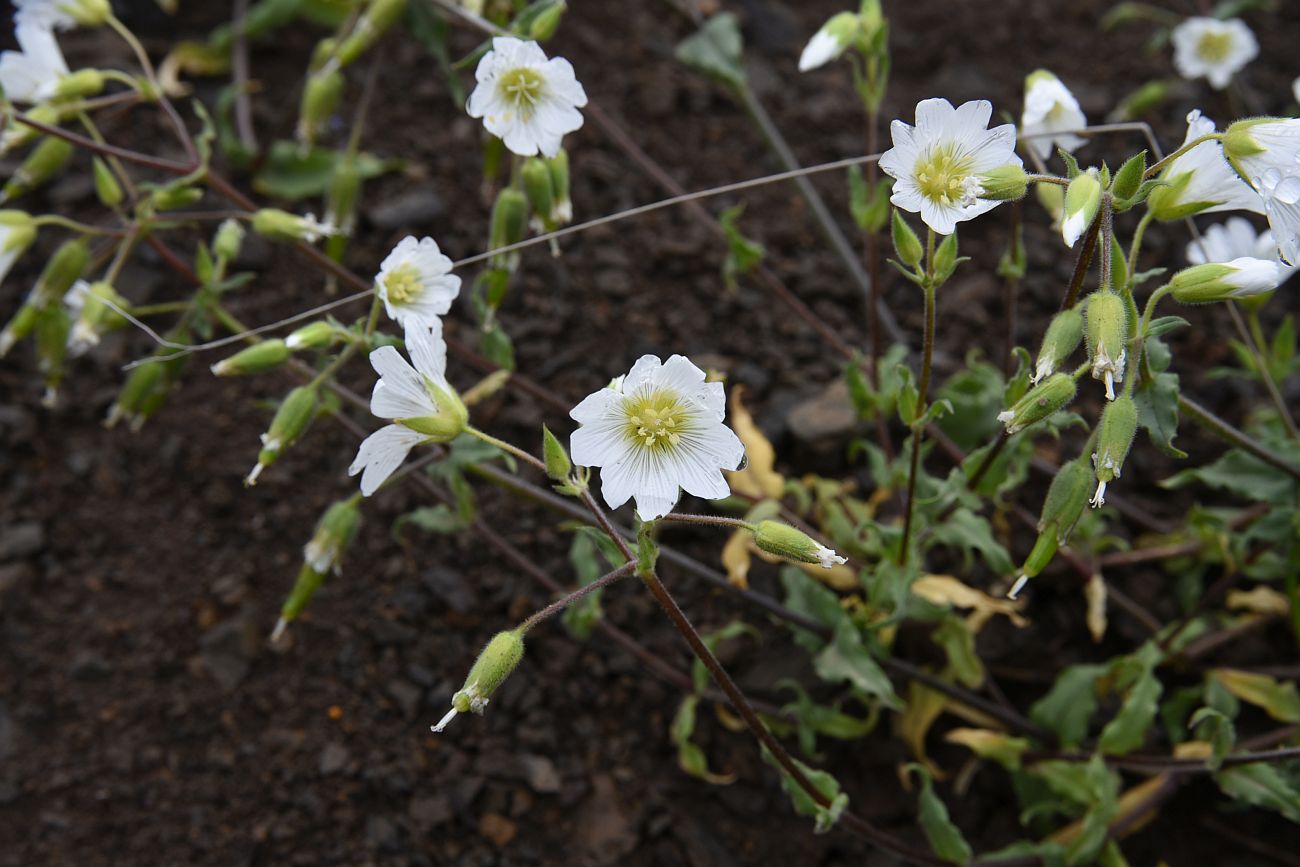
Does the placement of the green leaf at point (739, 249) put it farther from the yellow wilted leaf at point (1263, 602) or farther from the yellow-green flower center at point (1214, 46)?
the yellow-green flower center at point (1214, 46)

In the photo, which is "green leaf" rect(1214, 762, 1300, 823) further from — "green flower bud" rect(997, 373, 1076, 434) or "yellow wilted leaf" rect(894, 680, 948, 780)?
"green flower bud" rect(997, 373, 1076, 434)

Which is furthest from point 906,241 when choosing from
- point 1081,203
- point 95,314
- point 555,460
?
point 95,314

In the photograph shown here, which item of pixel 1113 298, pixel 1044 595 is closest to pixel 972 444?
pixel 1044 595

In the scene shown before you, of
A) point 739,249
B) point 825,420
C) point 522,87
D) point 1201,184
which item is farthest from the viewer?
point 825,420

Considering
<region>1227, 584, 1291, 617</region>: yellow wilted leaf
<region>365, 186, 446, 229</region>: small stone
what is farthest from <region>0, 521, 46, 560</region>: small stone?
<region>1227, 584, 1291, 617</region>: yellow wilted leaf

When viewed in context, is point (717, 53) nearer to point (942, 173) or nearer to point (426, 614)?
point (942, 173)

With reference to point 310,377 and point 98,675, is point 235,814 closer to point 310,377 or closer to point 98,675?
point 98,675

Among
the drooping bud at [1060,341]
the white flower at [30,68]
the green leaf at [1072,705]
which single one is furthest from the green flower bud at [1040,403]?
the white flower at [30,68]
